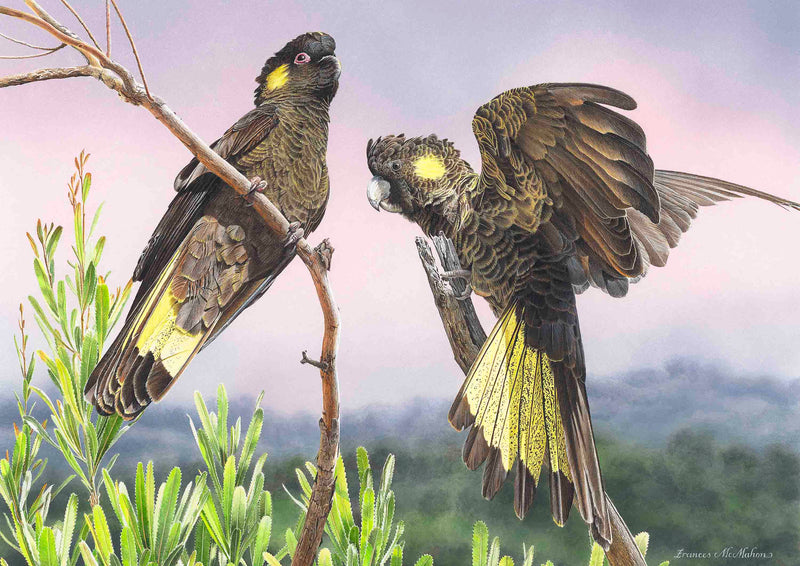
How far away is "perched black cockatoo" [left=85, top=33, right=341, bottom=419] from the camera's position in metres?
1.02

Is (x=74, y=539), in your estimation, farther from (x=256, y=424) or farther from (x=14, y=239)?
(x=14, y=239)

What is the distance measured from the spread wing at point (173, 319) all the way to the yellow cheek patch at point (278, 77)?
0.29 meters

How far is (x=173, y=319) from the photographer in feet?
3.46

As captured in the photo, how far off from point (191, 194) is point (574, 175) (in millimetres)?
619

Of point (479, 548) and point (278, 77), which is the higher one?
point (278, 77)

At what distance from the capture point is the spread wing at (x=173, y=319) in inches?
39.8

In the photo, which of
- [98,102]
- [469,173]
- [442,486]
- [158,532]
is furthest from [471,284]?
[98,102]

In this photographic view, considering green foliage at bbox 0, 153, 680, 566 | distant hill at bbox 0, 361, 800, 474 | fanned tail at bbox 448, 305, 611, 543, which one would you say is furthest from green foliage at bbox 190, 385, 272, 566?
fanned tail at bbox 448, 305, 611, 543

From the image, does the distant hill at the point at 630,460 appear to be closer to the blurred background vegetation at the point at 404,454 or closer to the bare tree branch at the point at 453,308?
the blurred background vegetation at the point at 404,454

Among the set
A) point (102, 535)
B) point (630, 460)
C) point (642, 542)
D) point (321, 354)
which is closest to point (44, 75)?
point (321, 354)

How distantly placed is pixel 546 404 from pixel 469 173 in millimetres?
422

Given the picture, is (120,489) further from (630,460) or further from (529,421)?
(630,460)
